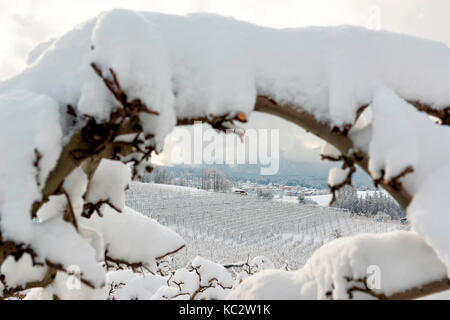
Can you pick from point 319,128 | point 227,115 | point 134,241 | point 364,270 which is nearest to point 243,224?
point 134,241

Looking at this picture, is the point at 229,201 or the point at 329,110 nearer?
the point at 329,110

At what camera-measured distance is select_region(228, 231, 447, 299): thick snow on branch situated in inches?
52.2

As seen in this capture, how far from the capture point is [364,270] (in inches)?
55.1

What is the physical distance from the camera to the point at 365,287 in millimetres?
1373

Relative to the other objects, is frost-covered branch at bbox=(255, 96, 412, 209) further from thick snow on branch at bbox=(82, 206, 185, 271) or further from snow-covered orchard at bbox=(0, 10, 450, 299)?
thick snow on branch at bbox=(82, 206, 185, 271)

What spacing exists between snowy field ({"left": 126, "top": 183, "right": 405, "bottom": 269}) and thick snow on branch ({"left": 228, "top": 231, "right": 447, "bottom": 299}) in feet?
72.2

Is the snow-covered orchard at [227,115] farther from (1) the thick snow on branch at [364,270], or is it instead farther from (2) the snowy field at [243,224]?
(2) the snowy field at [243,224]

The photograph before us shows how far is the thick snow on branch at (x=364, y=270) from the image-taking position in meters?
1.33

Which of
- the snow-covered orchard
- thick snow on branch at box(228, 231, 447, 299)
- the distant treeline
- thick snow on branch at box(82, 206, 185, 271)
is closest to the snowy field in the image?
the distant treeline

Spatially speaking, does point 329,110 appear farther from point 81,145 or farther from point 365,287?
point 81,145

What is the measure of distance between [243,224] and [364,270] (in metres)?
34.5
